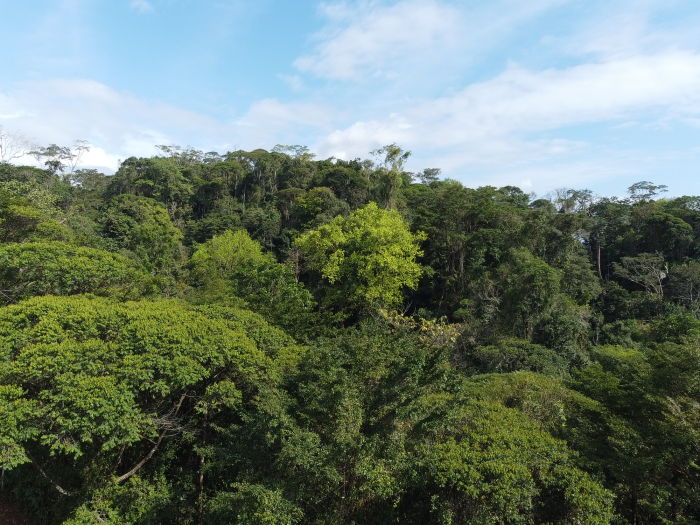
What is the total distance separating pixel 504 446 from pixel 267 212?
95.4ft

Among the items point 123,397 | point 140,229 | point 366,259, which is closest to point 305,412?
point 123,397

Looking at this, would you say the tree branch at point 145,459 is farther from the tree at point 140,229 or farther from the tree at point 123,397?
the tree at point 140,229

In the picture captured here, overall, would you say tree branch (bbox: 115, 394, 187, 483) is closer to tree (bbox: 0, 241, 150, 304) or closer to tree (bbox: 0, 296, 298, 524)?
tree (bbox: 0, 296, 298, 524)

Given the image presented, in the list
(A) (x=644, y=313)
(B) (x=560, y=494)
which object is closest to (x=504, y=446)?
(B) (x=560, y=494)

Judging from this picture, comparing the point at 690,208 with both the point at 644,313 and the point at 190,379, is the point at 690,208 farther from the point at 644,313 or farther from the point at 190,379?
the point at 190,379

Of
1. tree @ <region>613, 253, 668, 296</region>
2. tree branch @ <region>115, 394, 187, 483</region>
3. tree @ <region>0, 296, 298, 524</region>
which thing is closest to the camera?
tree @ <region>0, 296, 298, 524</region>

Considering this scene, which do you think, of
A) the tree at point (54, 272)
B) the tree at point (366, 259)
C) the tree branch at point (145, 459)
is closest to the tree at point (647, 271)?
the tree at point (366, 259)

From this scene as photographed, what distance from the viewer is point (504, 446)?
574 cm

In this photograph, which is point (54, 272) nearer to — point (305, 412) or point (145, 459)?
point (145, 459)

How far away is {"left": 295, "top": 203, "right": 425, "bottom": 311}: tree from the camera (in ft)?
55.7

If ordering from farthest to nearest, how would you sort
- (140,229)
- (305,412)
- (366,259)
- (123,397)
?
(140,229) → (366,259) → (305,412) → (123,397)

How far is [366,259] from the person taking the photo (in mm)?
17047

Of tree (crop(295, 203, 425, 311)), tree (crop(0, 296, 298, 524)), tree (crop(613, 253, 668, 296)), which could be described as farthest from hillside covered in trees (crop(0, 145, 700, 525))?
tree (crop(613, 253, 668, 296))

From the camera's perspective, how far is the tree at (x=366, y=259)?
17.0m
